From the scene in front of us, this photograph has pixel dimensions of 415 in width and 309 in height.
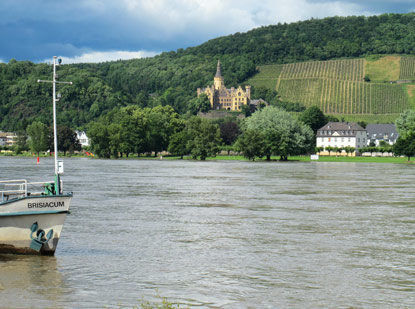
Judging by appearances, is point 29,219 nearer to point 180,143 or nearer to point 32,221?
point 32,221

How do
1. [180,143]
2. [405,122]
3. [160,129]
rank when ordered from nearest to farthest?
[180,143], [405,122], [160,129]

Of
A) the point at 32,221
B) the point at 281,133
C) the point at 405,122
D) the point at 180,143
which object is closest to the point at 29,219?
the point at 32,221

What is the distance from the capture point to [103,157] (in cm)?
17262

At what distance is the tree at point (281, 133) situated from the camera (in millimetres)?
140000

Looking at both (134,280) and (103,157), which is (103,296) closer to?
(134,280)

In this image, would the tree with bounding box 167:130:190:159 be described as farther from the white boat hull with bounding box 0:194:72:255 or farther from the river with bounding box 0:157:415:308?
the white boat hull with bounding box 0:194:72:255

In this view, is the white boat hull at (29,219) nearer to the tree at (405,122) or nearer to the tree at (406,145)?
the tree at (406,145)

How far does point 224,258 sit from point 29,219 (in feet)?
25.1

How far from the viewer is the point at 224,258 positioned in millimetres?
23641

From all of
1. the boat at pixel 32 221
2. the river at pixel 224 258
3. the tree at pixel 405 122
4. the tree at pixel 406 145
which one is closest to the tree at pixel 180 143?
the tree at pixel 406 145

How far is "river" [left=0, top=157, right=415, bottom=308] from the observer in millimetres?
17938

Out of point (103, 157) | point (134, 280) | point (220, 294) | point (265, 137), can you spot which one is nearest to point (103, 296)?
point (134, 280)

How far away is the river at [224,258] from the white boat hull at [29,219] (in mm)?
681

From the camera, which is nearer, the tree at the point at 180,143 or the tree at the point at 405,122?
the tree at the point at 180,143
